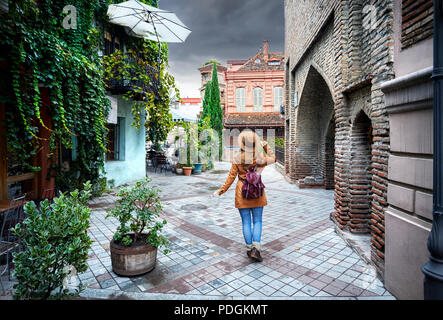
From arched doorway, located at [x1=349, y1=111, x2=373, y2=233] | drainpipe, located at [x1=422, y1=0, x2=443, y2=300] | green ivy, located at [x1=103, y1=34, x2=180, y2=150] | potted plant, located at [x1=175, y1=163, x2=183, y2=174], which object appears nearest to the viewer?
drainpipe, located at [x1=422, y1=0, x2=443, y2=300]

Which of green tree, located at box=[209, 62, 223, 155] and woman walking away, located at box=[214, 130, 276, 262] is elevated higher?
green tree, located at box=[209, 62, 223, 155]

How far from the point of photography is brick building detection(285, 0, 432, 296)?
3.05m

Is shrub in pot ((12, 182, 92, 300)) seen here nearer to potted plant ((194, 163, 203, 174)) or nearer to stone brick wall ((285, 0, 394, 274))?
stone brick wall ((285, 0, 394, 274))

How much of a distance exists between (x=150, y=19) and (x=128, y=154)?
5407 millimetres

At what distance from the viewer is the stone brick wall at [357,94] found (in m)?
3.63

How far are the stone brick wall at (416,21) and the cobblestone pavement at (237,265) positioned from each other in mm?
3021

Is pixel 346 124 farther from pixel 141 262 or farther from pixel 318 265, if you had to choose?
pixel 141 262

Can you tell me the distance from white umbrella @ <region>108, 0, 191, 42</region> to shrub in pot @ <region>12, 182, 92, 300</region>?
6718mm

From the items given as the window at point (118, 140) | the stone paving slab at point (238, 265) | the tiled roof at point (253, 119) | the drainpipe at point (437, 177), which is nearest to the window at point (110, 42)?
the window at point (118, 140)

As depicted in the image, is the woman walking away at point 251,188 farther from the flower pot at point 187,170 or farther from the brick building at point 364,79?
the flower pot at point 187,170

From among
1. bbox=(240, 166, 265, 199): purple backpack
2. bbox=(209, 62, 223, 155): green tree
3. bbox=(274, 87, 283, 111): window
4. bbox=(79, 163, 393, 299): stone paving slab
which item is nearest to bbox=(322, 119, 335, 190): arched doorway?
bbox=(79, 163, 393, 299): stone paving slab
